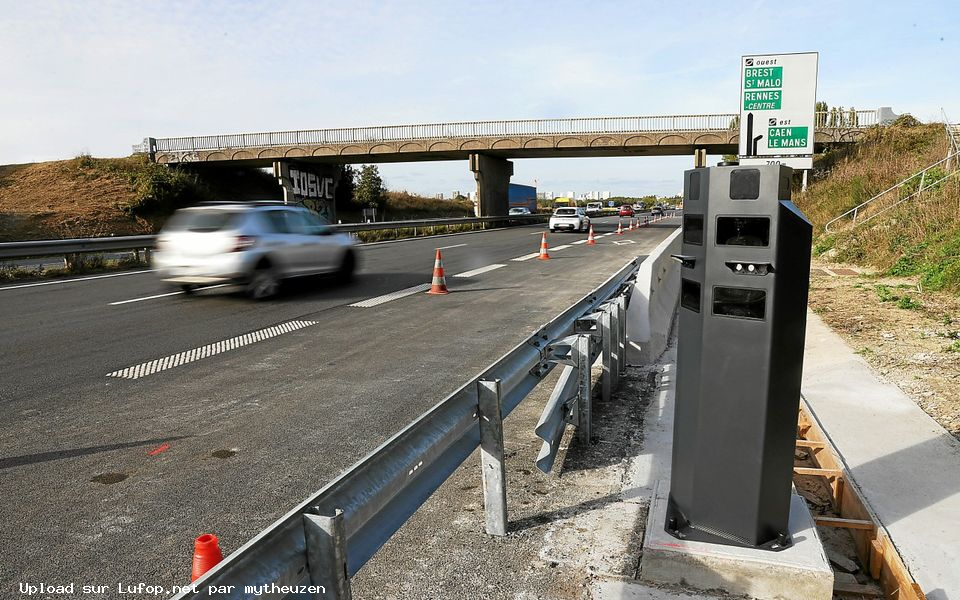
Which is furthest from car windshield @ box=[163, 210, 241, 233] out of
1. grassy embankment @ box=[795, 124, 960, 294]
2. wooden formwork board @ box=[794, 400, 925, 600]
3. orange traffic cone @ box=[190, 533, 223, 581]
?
grassy embankment @ box=[795, 124, 960, 294]

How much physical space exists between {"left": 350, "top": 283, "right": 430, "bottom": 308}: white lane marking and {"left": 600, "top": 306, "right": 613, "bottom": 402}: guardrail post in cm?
588

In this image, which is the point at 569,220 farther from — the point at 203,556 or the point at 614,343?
the point at 203,556

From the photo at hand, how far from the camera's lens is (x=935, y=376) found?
6277mm

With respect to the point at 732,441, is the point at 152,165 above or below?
above

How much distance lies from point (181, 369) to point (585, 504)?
475 cm

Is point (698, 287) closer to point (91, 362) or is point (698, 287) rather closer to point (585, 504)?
point (585, 504)

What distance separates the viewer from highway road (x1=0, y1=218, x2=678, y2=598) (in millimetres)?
3498

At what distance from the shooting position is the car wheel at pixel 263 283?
1135 cm

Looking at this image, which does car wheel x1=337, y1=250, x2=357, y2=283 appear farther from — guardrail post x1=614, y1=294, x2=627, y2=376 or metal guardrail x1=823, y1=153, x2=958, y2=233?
metal guardrail x1=823, y1=153, x2=958, y2=233

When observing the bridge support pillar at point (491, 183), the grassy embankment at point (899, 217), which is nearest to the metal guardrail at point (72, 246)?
the grassy embankment at point (899, 217)

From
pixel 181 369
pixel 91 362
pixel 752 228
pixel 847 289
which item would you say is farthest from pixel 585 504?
pixel 847 289

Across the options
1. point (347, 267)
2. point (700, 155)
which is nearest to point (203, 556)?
point (347, 267)

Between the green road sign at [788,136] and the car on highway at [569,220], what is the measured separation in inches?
1190

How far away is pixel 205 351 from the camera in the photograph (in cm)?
765
